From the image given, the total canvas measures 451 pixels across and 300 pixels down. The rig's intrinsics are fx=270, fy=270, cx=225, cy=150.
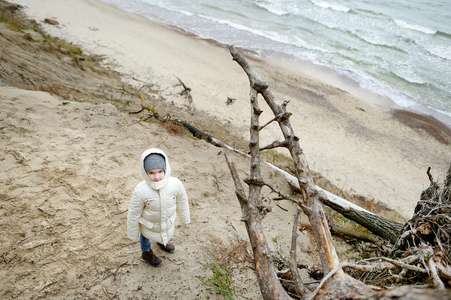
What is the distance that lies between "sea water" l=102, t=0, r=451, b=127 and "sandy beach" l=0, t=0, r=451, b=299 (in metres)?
4.85

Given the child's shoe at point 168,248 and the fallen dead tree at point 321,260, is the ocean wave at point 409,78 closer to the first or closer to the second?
the fallen dead tree at point 321,260

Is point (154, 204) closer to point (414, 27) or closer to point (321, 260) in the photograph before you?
point (321, 260)

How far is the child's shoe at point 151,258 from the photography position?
10.8 ft

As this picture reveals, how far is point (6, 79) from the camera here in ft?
20.4

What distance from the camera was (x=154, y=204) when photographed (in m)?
2.99

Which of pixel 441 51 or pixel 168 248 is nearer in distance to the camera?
pixel 168 248

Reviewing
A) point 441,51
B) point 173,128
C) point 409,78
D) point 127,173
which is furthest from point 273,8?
point 127,173

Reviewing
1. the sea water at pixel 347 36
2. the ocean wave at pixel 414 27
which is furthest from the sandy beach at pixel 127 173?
the ocean wave at pixel 414 27

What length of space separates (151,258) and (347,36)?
912 inches

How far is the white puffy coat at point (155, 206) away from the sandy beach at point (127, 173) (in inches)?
20.6

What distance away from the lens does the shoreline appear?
9258 mm

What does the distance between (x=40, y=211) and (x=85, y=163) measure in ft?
3.79

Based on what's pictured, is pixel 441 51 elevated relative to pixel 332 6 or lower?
lower

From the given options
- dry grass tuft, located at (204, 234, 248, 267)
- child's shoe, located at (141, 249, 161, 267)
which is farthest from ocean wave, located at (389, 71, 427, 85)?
child's shoe, located at (141, 249, 161, 267)
